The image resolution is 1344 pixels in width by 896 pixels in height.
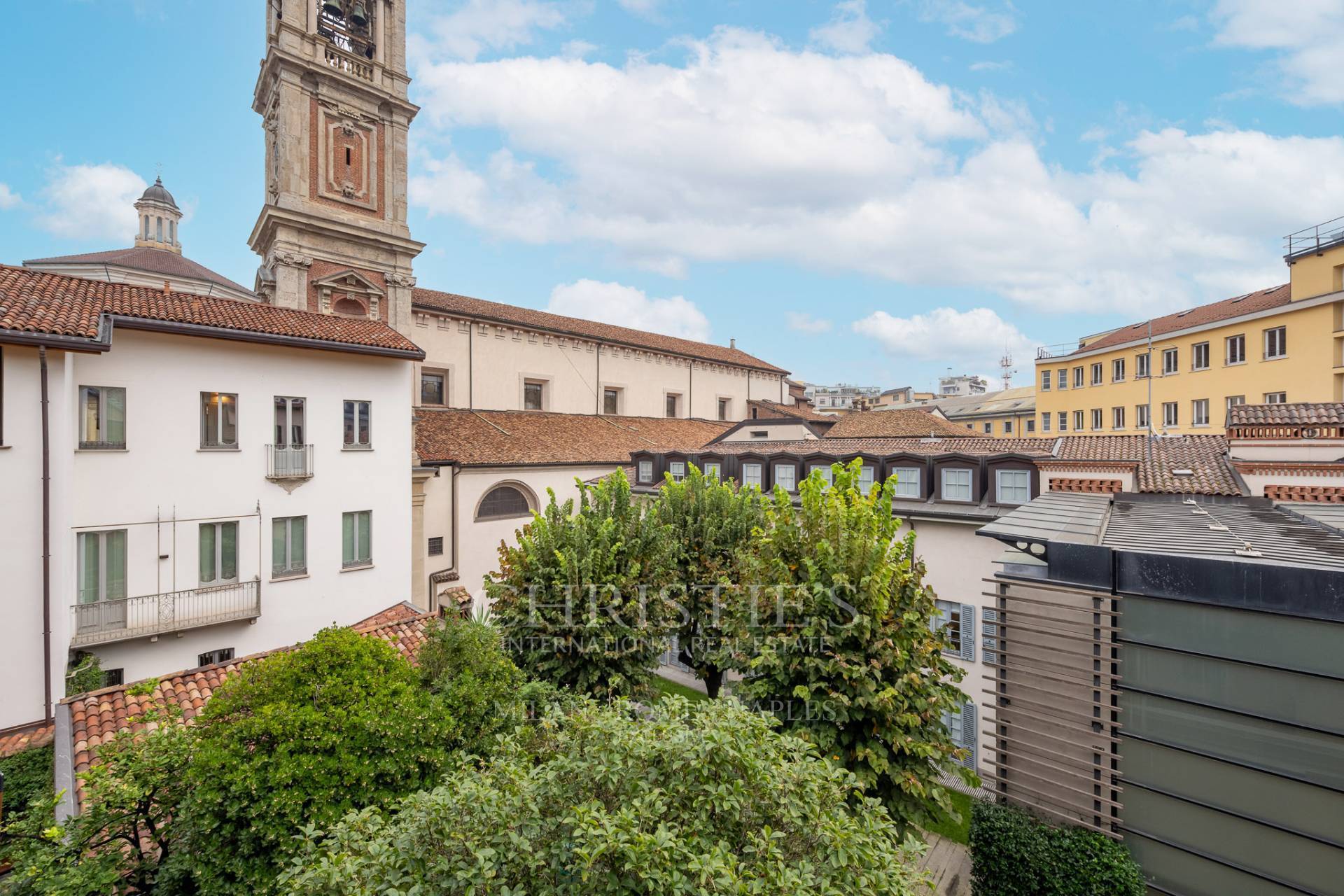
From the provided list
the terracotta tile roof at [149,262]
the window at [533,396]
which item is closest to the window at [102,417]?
the window at [533,396]

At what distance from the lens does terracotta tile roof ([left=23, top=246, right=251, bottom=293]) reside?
4025 cm

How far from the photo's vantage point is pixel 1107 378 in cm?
3519

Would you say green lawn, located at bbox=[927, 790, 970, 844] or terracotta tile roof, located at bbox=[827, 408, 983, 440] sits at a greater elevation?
terracotta tile roof, located at bbox=[827, 408, 983, 440]

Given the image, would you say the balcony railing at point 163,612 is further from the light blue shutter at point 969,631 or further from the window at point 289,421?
→ the light blue shutter at point 969,631

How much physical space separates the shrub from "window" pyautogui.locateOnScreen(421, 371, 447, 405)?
25073 mm

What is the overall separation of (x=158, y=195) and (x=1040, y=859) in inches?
3446

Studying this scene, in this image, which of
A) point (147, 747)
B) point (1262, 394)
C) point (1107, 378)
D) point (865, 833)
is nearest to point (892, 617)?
point (865, 833)

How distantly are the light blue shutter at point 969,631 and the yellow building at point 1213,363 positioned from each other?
10.5m

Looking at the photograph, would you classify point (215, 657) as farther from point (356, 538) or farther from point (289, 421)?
point (289, 421)

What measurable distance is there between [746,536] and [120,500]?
14460 millimetres

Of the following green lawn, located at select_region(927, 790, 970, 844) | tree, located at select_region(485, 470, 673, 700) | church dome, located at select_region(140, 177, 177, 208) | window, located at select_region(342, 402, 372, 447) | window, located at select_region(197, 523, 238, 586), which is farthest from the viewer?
church dome, located at select_region(140, 177, 177, 208)

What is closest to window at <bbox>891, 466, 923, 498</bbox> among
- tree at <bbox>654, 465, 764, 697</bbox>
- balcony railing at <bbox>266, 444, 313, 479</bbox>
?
tree at <bbox>654, 465, 764, 697</bbox>

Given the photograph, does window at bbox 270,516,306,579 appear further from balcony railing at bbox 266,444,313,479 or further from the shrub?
the shrub

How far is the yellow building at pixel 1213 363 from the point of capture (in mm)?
23344
